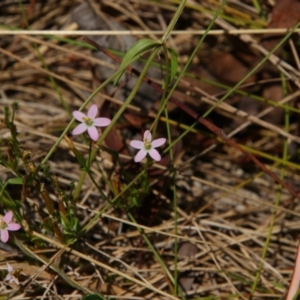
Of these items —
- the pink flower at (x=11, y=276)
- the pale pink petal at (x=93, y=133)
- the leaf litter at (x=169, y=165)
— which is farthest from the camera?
the leaf litter at (x=169, y=165)

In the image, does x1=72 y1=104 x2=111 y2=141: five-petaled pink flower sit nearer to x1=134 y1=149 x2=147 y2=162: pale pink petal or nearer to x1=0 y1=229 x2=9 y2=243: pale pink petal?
x1=134 y1=149 x2=147 y2=162: pale pink petal

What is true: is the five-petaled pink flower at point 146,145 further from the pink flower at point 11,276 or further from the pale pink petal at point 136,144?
the pink flower at point 11,276

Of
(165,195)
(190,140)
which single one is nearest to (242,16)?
(190,140)

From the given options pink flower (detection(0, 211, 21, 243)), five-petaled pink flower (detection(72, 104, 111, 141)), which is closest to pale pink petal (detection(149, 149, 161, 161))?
five-petaled pink flower (detection(72, 104, 111, 141))

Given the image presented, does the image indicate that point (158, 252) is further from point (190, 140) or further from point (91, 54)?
point (91, 54)

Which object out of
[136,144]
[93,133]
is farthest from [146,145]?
[93,133]

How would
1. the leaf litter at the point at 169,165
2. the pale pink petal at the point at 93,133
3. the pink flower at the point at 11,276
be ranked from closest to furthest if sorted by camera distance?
the pale pink petal at the point at 93,133 < the pink flower at the point at 11,276 < the leaf litter at the point at 169,165

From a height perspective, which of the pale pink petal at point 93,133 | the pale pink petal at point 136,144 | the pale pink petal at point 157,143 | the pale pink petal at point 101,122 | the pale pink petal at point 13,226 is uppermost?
the pale pink petal at point 101,122

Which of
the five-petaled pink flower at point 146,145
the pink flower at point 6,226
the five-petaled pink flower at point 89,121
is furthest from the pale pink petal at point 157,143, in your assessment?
the pink flower at point 6,226
